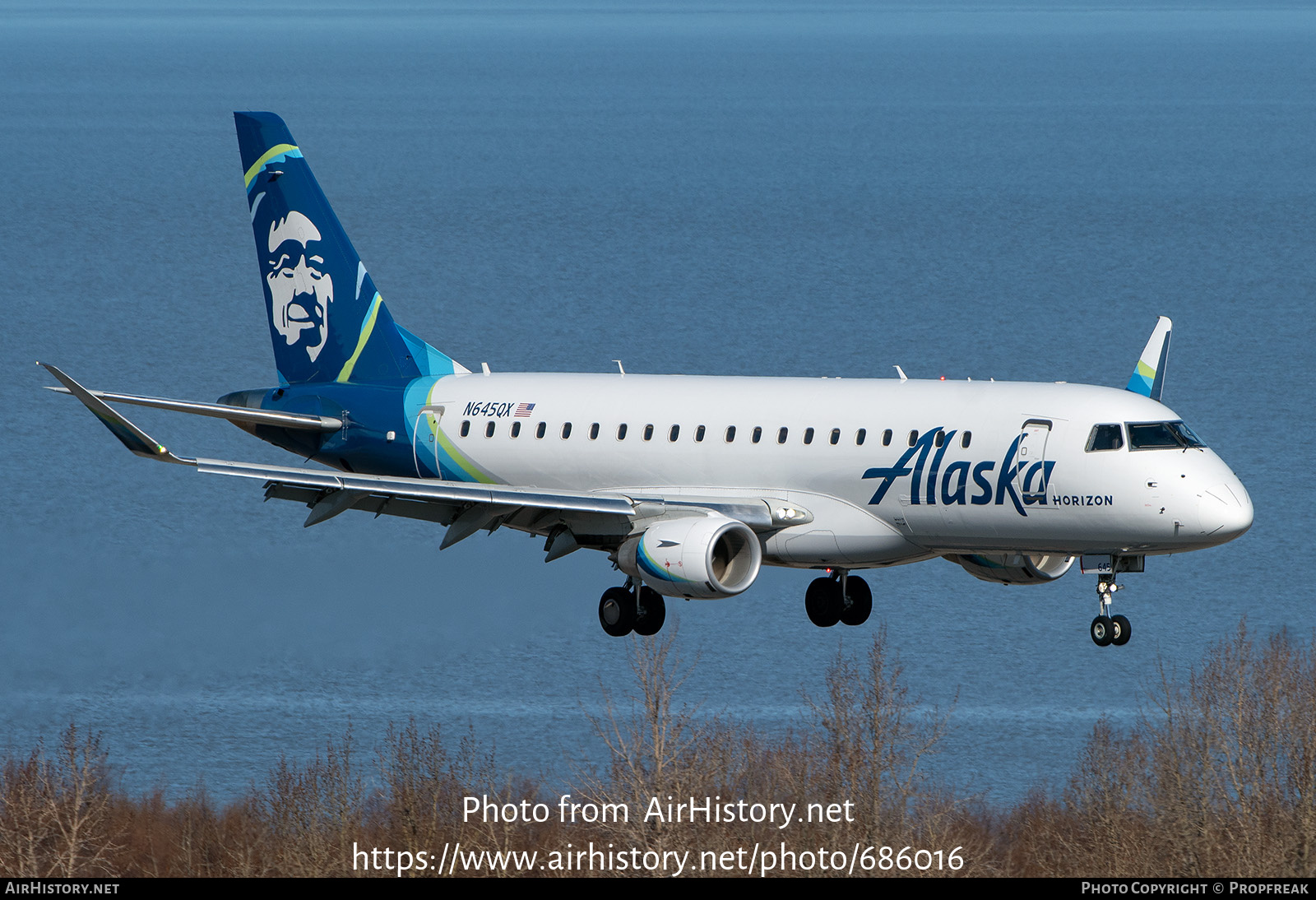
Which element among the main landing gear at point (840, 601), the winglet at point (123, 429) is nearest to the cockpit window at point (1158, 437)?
the main landing gear at point (840, 601)

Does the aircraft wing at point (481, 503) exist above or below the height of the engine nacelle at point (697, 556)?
above

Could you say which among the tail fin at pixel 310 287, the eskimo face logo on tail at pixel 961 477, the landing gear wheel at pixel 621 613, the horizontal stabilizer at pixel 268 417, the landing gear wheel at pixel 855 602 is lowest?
the landing gear wheel at pixel 621 613

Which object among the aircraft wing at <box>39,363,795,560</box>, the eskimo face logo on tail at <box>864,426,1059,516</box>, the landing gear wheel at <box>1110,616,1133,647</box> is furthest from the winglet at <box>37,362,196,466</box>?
the landing gear wheel at <box>1110,616,1133,647</box>

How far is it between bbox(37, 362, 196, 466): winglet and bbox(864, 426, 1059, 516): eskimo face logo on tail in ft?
53.2

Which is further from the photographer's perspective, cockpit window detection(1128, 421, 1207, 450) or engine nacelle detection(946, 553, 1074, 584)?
engine nacelle detection(946, 553, 1074, 584)

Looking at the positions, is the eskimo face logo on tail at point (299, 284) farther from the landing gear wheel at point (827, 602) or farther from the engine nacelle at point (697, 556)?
the landing gear wheel at point (827, 602)

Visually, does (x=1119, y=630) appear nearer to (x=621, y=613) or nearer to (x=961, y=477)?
(x=961, y=477)

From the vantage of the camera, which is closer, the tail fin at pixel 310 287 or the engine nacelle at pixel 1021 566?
the engine nacelle at pixel 1021 566

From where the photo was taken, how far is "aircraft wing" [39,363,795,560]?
48188 millimetres

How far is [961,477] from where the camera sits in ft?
151

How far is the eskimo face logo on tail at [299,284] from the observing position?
59.2 m

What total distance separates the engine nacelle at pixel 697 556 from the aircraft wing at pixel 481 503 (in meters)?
0.60

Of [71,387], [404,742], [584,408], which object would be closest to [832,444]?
[584,408]

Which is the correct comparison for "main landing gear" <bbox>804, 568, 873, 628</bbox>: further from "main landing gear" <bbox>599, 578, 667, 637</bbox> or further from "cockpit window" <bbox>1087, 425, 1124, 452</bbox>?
"cockpit window" <bbox>1087, 425, 1124, 452</bbox>
